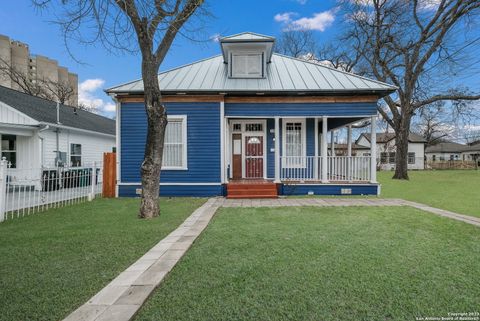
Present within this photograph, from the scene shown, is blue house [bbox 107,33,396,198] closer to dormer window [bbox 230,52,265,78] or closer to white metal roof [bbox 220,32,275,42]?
dormer window [bbox 230,52,265,78]

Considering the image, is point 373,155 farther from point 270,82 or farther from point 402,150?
point 402,150

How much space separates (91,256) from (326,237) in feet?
11.8

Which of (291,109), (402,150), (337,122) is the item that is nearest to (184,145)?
(291,109)

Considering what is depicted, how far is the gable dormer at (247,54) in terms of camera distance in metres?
10.3

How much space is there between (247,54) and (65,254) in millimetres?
9464

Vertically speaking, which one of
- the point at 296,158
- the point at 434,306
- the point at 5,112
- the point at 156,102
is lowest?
the point at 434,306

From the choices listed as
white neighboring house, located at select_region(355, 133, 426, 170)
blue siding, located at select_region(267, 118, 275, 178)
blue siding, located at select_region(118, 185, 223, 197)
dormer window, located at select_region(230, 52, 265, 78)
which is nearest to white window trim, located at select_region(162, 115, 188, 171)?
blue siding, located at select_region(118, 185, 223, 197)

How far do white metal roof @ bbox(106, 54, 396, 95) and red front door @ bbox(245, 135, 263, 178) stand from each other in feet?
7.38

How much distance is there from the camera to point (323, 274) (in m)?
2.91

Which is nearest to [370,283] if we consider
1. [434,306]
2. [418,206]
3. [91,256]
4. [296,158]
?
[434,306]

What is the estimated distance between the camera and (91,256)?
3451 millimetres

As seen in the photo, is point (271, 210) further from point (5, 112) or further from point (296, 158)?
point (5, 112)

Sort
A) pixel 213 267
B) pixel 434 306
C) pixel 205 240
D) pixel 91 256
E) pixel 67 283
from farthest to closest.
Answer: pixel 205 240
pixel 91 256
pixel 213 267
pixel 67 283
pixel 434 306

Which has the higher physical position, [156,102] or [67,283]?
[156,102]
